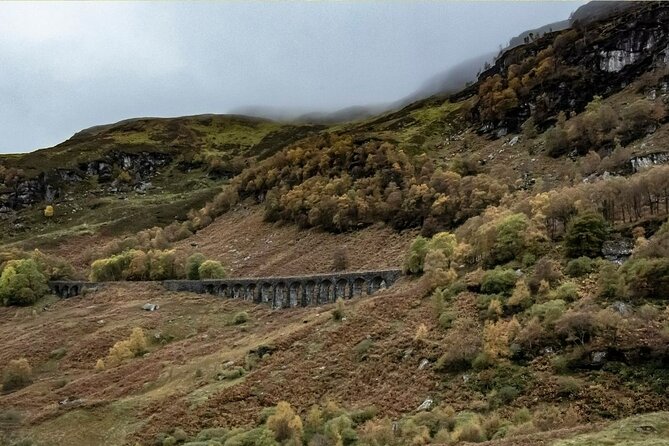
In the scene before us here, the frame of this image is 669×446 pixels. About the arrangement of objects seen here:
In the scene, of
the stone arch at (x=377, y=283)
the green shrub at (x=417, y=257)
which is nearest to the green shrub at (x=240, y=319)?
the stone arch at (x=377, y=283)

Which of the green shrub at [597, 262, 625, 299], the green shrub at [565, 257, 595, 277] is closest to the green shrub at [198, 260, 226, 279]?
the green shrub at [565, 257, 595, 277]

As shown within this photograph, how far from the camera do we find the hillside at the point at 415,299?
31.9m

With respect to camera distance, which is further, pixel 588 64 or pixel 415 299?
pixel 588 64

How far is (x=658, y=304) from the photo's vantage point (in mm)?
34594

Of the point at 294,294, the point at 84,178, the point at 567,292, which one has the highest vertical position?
the point at 84,178

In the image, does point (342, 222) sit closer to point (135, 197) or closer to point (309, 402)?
point (309, 402)

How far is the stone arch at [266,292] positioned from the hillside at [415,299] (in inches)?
62.5

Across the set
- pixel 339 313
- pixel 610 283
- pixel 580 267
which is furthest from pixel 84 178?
pixel 610 283

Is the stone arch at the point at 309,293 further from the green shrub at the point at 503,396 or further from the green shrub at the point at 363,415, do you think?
the green shrub at the point at 503,396

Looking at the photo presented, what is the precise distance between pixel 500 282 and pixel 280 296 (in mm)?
35869

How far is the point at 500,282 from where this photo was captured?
44.7 meters

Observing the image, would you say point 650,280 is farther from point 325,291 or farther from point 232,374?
point 325,291

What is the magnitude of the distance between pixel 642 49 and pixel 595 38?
48.8 feet

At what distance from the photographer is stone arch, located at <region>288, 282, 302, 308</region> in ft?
238
